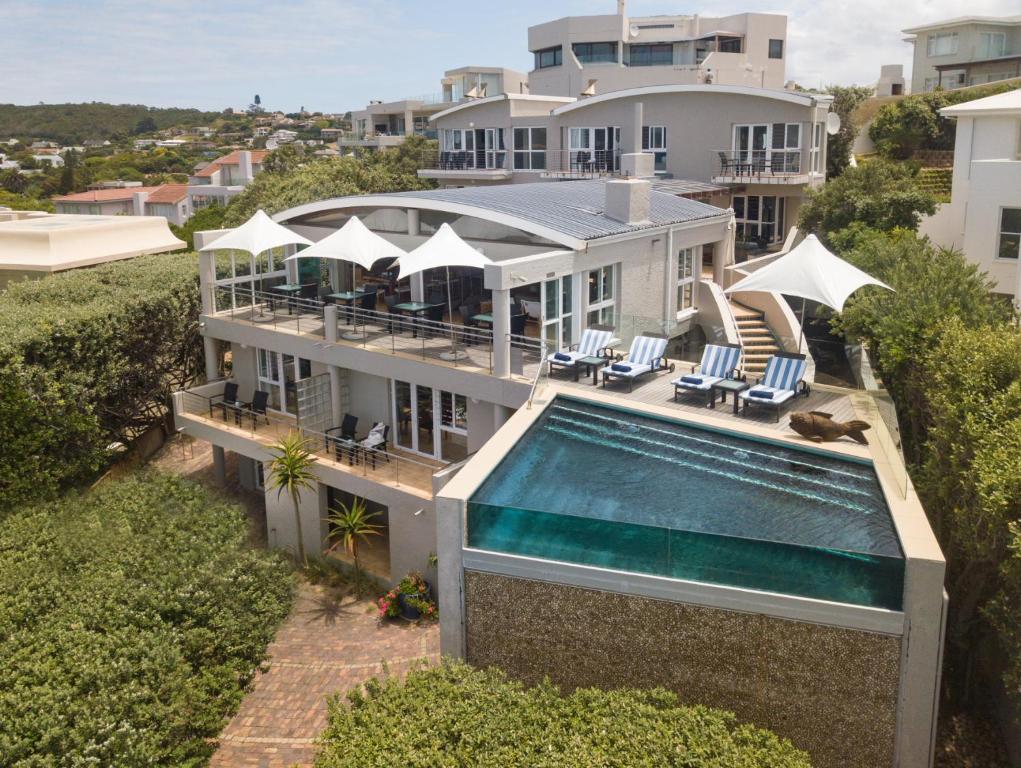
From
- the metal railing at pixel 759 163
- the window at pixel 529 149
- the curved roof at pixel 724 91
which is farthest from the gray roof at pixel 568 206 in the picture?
the window at pixel 529 149

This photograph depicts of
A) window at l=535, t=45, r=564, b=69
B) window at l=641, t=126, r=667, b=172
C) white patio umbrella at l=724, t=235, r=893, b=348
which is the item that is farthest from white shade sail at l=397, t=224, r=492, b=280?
window at l=535, t=45, r=564, b=69

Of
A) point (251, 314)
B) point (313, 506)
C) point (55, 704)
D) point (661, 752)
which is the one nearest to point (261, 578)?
point (55, 704)

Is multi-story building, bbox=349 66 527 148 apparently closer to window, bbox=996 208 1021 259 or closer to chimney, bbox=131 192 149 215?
chimney, bbox=131 192 149 215

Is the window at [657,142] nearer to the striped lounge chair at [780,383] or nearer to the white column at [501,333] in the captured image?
the white column at [501,333]

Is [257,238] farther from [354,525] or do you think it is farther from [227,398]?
[354,525]

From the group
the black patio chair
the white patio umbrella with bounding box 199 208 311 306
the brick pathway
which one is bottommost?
the brick pathway

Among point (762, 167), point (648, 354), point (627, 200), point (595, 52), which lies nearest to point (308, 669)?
point (648, 354)
